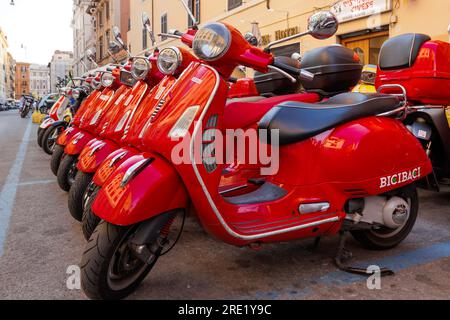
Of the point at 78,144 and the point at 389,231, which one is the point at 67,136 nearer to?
the point at 78,144

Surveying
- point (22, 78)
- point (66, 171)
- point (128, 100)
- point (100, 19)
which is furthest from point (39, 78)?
point (128, 100)

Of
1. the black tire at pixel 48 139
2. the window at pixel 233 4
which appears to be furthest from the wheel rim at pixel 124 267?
the window at pixel 233 4

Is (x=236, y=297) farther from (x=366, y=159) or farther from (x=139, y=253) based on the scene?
(x=366, y=159)

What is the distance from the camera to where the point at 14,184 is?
17.4 ft

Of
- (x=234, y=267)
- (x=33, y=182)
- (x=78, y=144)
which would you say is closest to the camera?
(x=234, y=267)

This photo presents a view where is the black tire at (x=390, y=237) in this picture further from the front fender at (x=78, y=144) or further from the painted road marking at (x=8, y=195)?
the front fender at (x=78, y=144)

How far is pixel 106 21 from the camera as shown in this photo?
35.6 m

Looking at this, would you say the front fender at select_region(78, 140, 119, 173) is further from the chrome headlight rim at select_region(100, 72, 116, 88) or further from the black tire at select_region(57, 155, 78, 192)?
the chrome headlight rim at select_region(100, 72, 116, 88)

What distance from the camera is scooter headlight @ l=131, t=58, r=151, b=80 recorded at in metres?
3.46

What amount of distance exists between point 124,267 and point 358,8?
8.02m

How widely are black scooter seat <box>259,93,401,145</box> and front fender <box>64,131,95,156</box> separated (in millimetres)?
2311

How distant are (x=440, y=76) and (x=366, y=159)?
183cm
